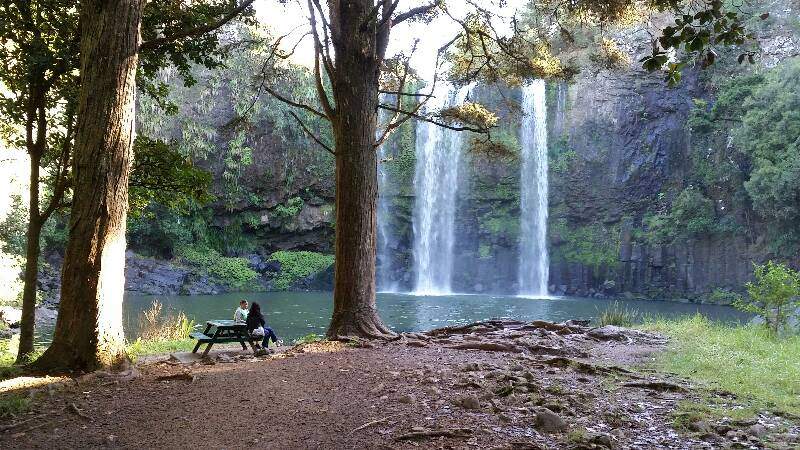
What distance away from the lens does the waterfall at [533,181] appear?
104 ft

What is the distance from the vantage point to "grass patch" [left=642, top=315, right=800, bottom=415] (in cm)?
502

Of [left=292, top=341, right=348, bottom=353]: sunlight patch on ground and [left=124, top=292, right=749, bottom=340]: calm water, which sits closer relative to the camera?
[left=292, top=341, right=348, bottom=353]: sunlight patch on ground

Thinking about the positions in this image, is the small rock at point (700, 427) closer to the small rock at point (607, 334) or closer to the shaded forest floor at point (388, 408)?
the shaded forest floor at point (388, 408)

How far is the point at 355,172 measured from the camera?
785 cm

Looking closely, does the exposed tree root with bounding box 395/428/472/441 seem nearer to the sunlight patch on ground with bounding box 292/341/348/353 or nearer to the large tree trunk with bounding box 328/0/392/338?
the sunlight patch on ground with bounding box 292/341/348/353

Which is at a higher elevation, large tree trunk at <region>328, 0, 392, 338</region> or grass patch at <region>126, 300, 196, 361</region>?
large tree trunk at <region>328, 0, 392, 338</region>

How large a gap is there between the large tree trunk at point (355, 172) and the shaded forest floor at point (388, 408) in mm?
1550

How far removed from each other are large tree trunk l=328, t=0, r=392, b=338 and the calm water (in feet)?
23.7

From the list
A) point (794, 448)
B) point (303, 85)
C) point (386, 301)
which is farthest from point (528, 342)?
point (303, 85)

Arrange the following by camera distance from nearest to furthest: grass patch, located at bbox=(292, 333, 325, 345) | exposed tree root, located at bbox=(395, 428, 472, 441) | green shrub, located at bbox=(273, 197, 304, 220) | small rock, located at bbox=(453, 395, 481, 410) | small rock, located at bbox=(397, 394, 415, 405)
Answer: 1. exposed tree root, located at bbox=(395, 428, 472, 441)
2. small rock, located at bbox=(453, 395, 481, 410)
3. small rock, located at bbox=(397, 394, 415, 405)
4. grass patch, located at bbox=(292, 333, 325, 345)
5. green shrub, located at bbox=(273, 197, 304, 220)

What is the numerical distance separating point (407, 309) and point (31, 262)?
15700 mm

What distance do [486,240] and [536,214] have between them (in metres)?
3.03

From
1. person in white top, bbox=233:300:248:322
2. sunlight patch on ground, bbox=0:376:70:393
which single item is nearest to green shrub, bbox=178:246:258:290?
person in white top, bbox=233:300:248:322

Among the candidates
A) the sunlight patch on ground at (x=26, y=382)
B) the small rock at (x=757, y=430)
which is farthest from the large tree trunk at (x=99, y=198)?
the small rock at (x=757, y=430)
